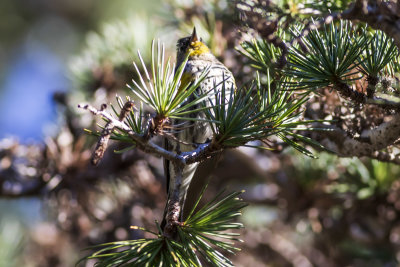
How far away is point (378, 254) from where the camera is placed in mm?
1764

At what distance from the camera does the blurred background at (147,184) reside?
61.8 inches

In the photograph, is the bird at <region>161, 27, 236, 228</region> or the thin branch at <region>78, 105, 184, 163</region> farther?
the bird at <region>161, 27, 236, 228</region>

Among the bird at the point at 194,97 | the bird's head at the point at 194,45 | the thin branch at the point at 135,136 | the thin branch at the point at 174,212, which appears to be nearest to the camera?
the thin branch at the point at 135,136

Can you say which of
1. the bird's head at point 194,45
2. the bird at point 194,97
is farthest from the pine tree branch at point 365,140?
the bird's head at point 194,45

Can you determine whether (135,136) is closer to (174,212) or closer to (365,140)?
(174,212)

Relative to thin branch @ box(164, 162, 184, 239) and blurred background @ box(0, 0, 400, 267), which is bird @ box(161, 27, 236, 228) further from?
thin branch @ box(164, 162, 184, 239)

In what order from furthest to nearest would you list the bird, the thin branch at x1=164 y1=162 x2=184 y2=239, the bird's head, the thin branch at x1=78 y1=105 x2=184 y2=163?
1. the bird's head
2. the bird
3. the thin branch at x1=164 y1=162 x2=184 y2=239
4. the thin branch at x1=78 y1=105 x2=184 y2=163

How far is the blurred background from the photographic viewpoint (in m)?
1.57

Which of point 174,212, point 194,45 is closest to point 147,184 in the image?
point 194,45

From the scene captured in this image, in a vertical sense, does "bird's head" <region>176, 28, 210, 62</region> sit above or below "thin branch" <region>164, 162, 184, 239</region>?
above

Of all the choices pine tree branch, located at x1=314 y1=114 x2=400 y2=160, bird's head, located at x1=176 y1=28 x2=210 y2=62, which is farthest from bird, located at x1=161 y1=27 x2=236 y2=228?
pine tree branch, located at x1=314 y1=114 x2=400 y2=160

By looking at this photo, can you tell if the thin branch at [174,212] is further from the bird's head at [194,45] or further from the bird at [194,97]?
the bird's head at [194,45]

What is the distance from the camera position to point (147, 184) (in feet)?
5.99

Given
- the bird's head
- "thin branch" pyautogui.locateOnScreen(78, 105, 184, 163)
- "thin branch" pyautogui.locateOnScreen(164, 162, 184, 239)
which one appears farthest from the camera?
the bird's head
